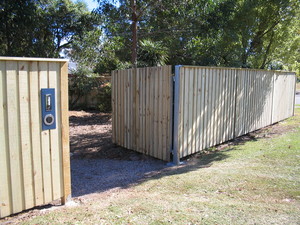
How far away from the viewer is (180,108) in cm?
566

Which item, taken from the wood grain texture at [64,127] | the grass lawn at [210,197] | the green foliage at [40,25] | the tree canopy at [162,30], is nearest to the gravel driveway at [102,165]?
the grass lawn at [210,197]

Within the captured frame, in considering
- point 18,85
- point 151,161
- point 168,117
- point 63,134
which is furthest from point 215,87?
point 18,85

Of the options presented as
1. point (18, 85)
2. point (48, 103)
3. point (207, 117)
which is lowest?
point (207, 117)

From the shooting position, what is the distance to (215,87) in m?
6.70

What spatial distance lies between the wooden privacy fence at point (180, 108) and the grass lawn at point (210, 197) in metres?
0.76

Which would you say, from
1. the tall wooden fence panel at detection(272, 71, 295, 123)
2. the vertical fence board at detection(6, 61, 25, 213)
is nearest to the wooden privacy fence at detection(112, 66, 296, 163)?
the tall wooden fence panel at detection(272, 71, 295, 123)

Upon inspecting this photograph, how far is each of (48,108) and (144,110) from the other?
10.7 feet

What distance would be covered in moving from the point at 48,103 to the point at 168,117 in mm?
2968

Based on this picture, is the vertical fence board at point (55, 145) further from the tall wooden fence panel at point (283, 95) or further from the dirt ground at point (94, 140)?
the tall wooden fence panel at point (283, 95)

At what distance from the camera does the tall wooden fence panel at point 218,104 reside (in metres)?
5.77

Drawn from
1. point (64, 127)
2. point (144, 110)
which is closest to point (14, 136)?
point (64, 127)

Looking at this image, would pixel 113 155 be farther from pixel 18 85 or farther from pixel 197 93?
pixel 18 85

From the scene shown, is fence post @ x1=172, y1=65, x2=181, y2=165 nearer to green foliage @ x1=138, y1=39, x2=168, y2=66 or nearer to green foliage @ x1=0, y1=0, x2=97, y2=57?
green foliage @ x1=138, y1=39, x2=168, y2=66

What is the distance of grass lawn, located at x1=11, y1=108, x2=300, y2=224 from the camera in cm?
306
